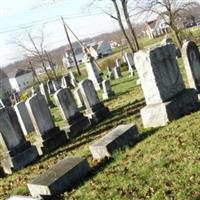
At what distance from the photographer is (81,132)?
14.2 m

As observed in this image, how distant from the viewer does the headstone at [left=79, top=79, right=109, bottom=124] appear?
15070 millimetres

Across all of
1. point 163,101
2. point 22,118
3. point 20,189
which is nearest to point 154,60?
point 163,101

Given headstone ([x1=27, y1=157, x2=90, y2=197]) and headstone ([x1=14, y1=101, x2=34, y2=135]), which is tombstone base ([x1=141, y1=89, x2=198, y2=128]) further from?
headstone ([x1=14, y1=101, x2=34, y2=135])

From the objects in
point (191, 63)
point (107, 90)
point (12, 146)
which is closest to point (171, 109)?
point (191, 63)

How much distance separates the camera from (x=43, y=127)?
13461 mm

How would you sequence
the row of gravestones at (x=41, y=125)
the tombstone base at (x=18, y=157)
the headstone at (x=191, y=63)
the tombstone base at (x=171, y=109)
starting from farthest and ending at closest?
the row of gravestones at (x=41, y=125)
the tombstone base at (x=18, y=157)
the headstone at (x=191, y=63)
the tombstone base at (x=171, y=109)

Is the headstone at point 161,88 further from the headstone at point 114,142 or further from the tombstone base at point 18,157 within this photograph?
the tombstone base at point 18,157

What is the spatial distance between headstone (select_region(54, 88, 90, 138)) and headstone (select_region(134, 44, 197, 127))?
4.22 meters

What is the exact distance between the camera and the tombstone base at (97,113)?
14980 millimetres

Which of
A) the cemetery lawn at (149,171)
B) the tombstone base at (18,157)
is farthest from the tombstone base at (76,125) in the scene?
the cemetery lawn at (149,171)

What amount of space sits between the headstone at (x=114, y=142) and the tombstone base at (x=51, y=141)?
13.4 ft

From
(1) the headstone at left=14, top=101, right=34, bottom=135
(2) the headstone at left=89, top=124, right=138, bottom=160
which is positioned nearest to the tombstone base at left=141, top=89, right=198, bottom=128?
(2) the headstone at left=89, top=124, right=138, bottom=160

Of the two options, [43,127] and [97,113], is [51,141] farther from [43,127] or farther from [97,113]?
[97,113]

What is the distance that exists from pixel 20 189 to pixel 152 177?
11.9 ft
